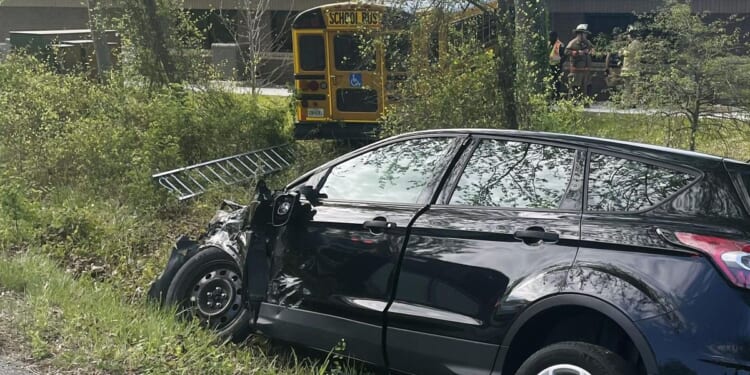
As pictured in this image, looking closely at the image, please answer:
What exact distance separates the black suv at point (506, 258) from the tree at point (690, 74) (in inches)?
182

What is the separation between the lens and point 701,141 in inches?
322

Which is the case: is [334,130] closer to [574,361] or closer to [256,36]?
[256,36]

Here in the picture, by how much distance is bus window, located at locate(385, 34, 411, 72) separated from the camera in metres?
8.16

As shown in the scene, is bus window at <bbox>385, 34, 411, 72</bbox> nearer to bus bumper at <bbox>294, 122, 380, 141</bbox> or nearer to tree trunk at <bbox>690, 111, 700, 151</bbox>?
bus bumper at <bbox>294, 122, 380, 141</bbox>

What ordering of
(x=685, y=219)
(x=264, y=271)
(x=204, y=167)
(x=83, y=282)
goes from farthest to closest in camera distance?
(x=204, y=167)
(x=83, y=282)
(x=264, y=271)
(x=685, y=219)

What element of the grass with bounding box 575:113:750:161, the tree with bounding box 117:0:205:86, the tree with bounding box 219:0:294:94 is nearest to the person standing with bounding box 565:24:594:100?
the grass with bounding box 575:113:750:161

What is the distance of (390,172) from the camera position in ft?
14.3

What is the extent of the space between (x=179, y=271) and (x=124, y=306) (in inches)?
25.0

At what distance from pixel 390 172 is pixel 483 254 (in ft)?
3.20

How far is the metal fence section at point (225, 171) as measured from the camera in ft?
27.5

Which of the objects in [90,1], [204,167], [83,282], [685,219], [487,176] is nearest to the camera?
[685,219]

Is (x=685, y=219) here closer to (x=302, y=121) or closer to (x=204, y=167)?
(x=204, y=167)

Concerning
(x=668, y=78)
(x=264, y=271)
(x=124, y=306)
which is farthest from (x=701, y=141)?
(x=124, y=306)

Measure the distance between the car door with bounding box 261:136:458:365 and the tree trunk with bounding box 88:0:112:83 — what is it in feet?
25.1
